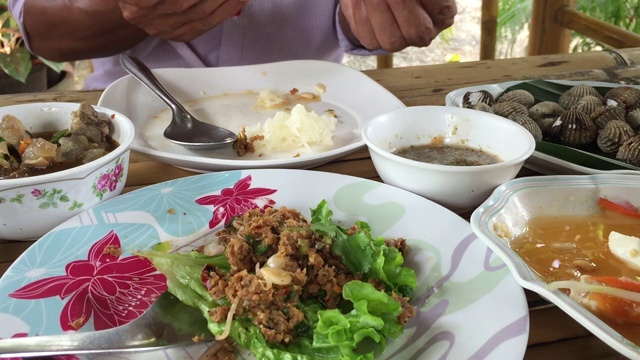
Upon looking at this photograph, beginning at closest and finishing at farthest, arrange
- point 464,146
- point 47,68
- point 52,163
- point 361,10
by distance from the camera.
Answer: point 52,163 → point 464,146 → point 361,10 → point 47,68

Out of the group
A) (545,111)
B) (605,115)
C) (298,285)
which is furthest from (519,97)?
(298,285)

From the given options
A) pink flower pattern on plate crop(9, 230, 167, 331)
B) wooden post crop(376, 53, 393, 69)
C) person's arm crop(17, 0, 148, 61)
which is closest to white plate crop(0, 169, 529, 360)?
pink flower pattern on plate crop(9, 230, 167, 331)

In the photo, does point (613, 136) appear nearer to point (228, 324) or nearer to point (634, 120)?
point (634, 120)

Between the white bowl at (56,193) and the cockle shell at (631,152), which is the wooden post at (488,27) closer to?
the cockle shell at (631,152)

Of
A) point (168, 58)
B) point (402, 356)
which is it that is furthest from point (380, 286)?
point (168, 58)

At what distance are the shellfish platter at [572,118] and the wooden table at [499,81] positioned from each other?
0.31 ft

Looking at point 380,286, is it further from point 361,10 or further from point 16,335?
point 361,10

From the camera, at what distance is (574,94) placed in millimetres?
1291

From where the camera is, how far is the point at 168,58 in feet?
5.82

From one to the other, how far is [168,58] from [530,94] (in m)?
1.07

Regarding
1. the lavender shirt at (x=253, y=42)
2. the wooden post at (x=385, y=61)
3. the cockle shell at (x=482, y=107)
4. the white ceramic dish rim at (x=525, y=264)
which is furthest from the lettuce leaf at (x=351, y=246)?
the wooden post at (x=385, y=61)

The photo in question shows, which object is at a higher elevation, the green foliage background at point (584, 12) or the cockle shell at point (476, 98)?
the cockle shell at point (476, 98)

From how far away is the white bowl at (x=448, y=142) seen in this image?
91 cm

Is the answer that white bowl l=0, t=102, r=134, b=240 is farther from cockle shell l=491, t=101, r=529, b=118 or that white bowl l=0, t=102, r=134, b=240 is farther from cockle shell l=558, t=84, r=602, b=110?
cockle shell l=558, t=84, r=602, b=110
